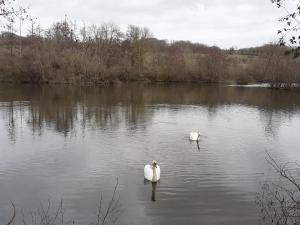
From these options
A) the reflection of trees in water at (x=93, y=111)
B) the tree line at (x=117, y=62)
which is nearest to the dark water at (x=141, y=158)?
the reflection of trees in water at (x=93, y=111)

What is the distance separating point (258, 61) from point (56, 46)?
137 feet

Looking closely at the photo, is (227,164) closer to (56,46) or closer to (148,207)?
(148,207)

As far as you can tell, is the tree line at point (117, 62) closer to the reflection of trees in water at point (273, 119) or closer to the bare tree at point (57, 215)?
the reflection of trees in water at point (273, 119)

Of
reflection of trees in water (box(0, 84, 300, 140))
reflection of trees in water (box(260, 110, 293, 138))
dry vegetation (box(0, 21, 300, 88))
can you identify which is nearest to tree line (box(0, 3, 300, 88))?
dry vegetation (box(0, 21, 300, 88))

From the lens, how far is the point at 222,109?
38844 millimetres

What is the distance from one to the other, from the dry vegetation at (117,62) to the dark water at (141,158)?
3361cm

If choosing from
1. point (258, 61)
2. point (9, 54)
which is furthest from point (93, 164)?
point (258, 61)

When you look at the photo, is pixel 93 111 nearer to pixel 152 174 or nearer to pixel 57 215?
pixel 152 174

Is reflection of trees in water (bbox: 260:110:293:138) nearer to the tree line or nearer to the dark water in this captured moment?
the dark water

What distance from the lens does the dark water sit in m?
13.5

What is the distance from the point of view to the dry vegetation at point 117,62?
6869 cm

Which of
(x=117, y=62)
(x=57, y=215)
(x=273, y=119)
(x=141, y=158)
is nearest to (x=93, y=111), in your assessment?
(x=273, y=119)

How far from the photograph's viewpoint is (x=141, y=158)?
758 inches

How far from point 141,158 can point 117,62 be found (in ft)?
202
